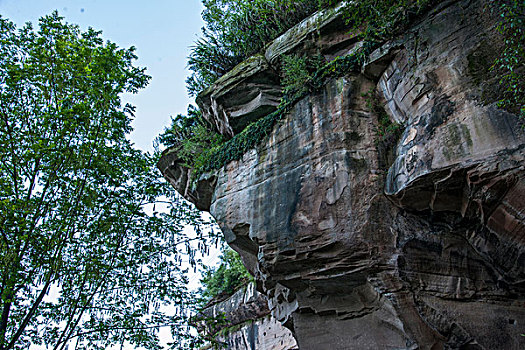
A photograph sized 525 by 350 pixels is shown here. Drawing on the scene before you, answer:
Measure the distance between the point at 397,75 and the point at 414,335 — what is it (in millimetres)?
4803

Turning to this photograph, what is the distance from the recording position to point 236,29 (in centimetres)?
1119

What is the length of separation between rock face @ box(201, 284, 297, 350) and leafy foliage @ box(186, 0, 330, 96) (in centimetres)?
755

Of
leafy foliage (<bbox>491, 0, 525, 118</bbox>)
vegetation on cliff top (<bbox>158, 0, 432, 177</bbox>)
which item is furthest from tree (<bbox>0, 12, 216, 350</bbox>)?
leafy foliage (<bbox>491, 0, 525, 118</bbox>)

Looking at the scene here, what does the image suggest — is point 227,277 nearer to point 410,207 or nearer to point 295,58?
point 295,58

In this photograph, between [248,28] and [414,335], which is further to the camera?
[248,28]

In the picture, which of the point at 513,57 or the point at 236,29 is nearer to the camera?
the point at 513,57

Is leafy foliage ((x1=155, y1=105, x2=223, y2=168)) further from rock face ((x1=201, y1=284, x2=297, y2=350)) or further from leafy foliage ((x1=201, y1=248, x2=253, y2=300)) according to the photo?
leafy foliage ((x1=201, y1=248, x2=253, y2=300))

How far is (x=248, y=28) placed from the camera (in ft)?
36.6

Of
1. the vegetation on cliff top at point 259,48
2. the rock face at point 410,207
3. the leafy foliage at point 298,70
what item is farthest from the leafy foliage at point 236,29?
the rock face at point 410,207

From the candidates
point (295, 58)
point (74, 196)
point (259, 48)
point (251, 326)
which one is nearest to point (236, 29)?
point (259, 48)

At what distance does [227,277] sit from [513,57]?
13957 mm

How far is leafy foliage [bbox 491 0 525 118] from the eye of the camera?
5.87 metres

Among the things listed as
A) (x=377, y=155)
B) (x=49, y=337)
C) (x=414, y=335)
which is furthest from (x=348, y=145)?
(x=49, y=337)

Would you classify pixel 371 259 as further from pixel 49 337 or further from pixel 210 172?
pixel 49 337
